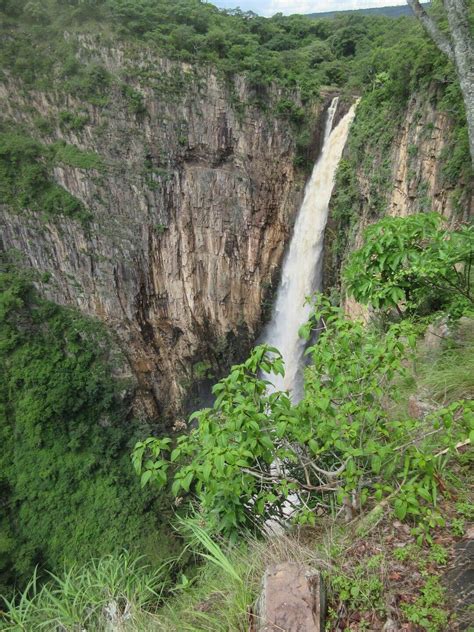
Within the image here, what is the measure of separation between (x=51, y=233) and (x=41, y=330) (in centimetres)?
363

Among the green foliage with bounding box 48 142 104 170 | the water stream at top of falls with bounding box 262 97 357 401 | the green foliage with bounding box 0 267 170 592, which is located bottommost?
the green foliage with bounding box 0 267 170 592

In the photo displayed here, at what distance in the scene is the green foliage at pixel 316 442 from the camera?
180cm

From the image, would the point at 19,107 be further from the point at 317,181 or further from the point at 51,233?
the point at 317,181

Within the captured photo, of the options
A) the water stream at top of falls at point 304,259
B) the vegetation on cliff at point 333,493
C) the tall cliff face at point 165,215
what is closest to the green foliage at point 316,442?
the vegetation on cliff at point 333,493

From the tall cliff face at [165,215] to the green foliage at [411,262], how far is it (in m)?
12.2

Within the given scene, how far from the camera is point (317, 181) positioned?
13.6 m

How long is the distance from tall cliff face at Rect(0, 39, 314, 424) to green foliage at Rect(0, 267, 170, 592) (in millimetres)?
1021

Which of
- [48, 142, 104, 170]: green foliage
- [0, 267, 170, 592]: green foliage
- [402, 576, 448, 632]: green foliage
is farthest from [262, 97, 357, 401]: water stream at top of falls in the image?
[402, 576, 448, 632]: green foliage

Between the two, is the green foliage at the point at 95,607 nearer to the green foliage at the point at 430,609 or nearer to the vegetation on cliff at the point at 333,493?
the vegetation on cliff at the point at 333,493

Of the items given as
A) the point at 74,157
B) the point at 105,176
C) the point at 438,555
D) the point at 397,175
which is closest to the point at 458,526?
the point at 438,555

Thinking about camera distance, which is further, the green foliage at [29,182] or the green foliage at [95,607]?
the green foliage at [29,182]

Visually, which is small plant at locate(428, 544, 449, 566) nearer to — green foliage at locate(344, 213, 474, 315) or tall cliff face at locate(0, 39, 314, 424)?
green foliage at locate(344, 213, 474, 315)

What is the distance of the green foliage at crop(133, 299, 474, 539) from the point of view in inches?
70.9

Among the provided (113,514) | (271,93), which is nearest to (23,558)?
(113,514)
